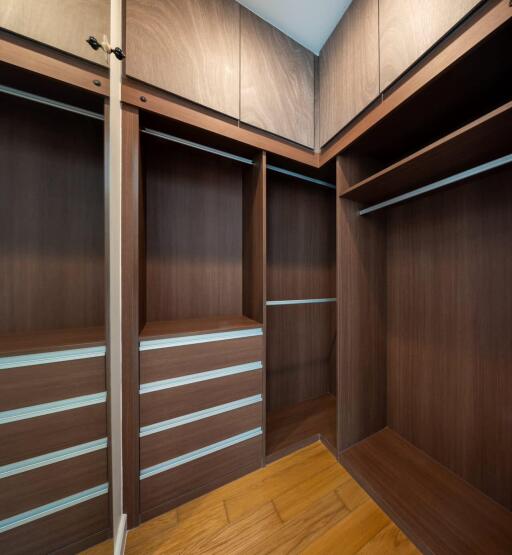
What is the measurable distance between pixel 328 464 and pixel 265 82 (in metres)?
2.19

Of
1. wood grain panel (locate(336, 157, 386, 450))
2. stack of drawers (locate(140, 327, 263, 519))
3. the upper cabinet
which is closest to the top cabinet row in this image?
the upper cabinet

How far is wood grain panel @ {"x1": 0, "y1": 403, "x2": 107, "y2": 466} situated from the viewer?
689mm

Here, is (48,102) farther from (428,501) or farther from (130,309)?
(428,501)

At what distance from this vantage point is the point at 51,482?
29.5 inches

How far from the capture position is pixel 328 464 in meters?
1.22

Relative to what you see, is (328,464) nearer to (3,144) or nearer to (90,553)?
(90,553)

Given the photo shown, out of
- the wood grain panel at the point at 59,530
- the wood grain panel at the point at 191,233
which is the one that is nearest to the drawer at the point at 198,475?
the wood grain panel at the point at 59,530

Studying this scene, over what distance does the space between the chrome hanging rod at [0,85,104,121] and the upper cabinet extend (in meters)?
0.17

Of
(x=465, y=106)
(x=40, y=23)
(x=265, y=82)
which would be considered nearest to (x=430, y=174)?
(x=465, y=106)

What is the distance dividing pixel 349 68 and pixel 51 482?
7.33 ft

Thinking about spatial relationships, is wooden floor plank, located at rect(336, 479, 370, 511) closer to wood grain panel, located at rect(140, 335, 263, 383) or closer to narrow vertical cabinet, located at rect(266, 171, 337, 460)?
narrow vertical cabinet, located at rect(266, 171, 337, 460)

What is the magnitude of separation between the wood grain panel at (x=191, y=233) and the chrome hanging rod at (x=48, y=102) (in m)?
0.28

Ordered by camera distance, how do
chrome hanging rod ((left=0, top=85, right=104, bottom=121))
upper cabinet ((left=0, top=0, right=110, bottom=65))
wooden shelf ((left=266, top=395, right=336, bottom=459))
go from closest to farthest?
upper cabinet ((left=0, top=0, right=110, bottom=65)) < chrome hanging rod ((left=0, top=85, right=104, bottom=121)) < wooden shelf ((left=266, top=395, right=336, bottom=459))

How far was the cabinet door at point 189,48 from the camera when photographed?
34.6 inches
